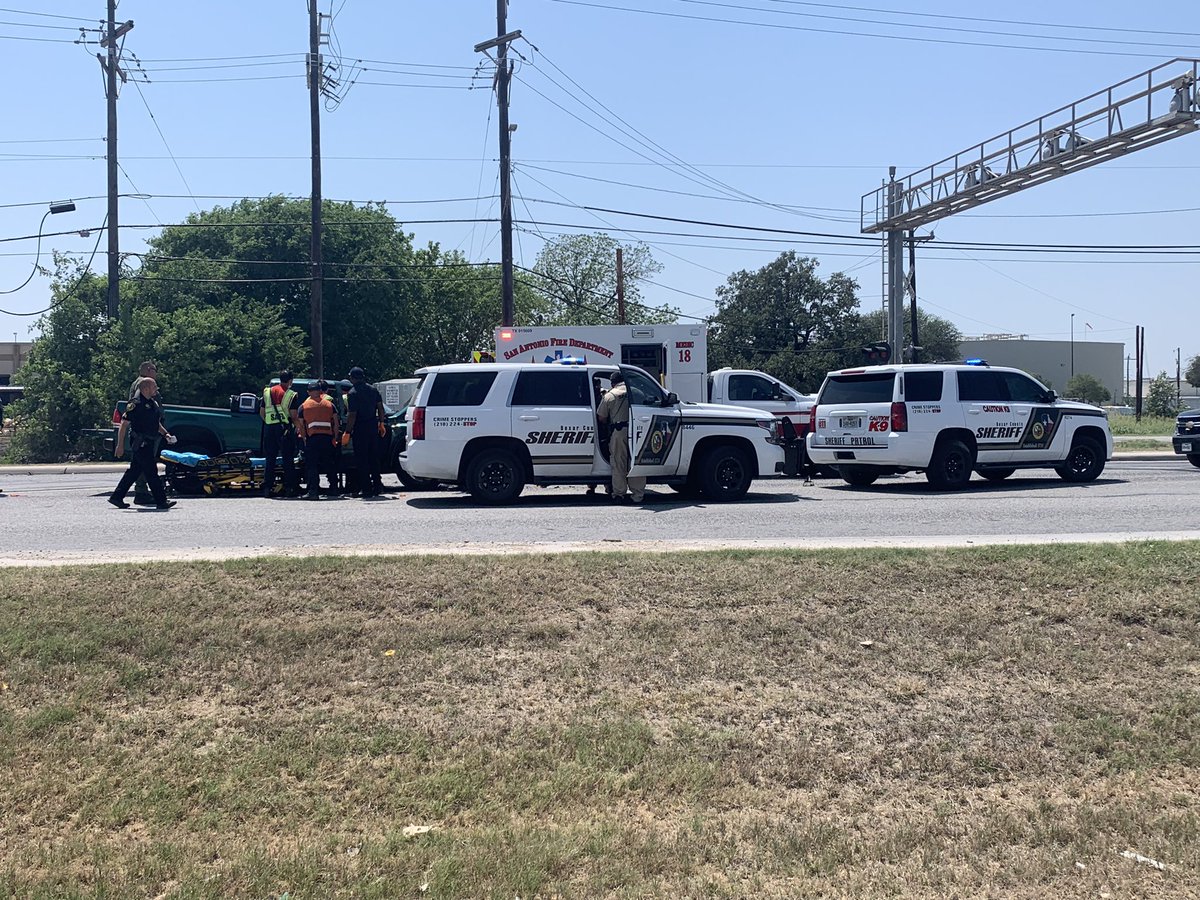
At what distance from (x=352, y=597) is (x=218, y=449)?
11379 millimetres

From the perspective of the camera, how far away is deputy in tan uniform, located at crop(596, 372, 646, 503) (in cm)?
1395

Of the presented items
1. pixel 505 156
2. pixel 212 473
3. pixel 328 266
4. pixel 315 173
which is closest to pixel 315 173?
pixel 315 173

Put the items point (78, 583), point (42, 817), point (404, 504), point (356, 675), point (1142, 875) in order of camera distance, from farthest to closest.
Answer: point (404, 504), point (78, 583), point (356, 675), point (42, 817), point (1142, 875)

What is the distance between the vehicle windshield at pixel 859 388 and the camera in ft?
53.7

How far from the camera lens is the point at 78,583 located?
25.7 feet

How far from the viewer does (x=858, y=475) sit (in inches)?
691

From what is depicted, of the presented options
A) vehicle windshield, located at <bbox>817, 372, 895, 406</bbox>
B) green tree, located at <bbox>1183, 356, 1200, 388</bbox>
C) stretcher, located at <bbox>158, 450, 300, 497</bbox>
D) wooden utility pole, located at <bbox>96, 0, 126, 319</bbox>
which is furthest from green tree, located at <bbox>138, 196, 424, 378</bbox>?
green tree, located at <bbox>1183, 356, 1200, 388</bbox>

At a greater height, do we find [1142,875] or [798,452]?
[798,452]

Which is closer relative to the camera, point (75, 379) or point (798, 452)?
point (798, 452)

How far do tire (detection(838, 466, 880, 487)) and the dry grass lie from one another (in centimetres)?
885

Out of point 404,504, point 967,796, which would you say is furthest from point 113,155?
point 967,796

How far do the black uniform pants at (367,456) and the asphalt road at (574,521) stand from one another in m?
0.37

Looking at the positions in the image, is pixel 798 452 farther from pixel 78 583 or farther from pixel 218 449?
pixel 78 583

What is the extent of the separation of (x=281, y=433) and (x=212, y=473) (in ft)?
3.88
